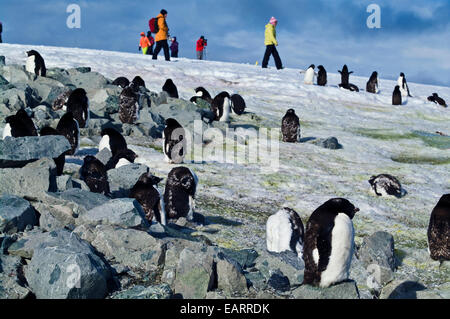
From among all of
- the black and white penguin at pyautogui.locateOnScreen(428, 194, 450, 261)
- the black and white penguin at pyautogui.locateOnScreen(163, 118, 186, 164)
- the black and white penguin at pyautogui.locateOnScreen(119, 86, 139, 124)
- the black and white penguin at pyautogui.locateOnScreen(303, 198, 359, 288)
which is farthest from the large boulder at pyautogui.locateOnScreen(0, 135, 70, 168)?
the black and white penguin at pyautogui.locateOnScreen(119, 86, 139, 124)

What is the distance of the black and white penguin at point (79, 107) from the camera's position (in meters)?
11.7

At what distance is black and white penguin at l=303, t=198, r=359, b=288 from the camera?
15.1 ft

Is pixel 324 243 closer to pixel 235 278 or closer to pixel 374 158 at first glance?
pixel 235 278

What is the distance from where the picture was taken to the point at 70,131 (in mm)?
9672

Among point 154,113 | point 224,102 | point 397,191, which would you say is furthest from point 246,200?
point 224,102

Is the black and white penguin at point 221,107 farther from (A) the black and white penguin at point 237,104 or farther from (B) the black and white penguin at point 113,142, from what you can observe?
(B) the black and white penguin at point 113,142

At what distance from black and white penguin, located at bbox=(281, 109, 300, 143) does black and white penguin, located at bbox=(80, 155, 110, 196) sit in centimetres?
752

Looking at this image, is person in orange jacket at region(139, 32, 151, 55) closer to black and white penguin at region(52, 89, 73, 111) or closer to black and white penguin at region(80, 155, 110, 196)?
black and white penguin at region(52, 89, 73, 111)

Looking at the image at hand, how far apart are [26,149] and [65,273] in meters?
3.26

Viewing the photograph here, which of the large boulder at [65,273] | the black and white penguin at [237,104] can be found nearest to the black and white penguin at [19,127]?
the large boulder at [65,273]

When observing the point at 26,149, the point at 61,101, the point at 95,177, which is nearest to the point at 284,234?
the point at 95,177

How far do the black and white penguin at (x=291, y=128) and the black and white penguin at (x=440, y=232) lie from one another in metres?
7.38

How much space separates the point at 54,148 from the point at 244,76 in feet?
62.9

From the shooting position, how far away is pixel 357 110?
21312 millimetres
